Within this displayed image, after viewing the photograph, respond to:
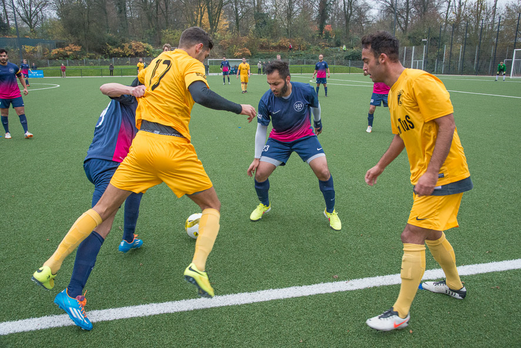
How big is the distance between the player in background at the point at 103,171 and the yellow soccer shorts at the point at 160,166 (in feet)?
1.17

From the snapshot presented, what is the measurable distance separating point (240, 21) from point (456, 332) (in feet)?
211

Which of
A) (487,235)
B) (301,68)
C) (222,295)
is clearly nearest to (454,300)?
(487,235)

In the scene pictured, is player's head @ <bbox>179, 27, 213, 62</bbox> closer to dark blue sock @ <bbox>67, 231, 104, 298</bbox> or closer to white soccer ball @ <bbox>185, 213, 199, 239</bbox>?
Result: dark blue sock @ <bbox>67, 231, 104, 298</bbox>

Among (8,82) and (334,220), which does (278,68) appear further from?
(8,82)

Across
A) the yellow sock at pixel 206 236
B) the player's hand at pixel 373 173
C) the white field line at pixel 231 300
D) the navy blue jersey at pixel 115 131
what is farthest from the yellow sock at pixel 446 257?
the navy blue jersey at pixel 115 131

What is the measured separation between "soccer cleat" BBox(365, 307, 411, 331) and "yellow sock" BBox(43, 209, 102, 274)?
7.15 feet

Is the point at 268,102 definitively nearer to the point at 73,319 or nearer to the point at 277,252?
the point at 277,252

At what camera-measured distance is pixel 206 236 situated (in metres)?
2.64

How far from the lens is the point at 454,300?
9.01 ft

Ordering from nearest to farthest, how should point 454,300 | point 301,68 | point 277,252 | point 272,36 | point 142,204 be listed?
point 454,300 → point 277,252 → point 142,204 → point 301,68 → point 272,36

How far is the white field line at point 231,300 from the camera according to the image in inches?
100

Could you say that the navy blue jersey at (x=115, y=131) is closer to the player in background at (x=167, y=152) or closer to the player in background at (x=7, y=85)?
the player in background at (x=167, y=152)

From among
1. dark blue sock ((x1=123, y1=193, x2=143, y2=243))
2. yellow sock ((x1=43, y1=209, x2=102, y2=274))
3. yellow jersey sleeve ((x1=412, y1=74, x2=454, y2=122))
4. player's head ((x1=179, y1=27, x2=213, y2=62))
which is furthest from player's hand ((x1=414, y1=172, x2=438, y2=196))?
dark blue sock ((x1=123, y1=193, x2=143, y2=243))

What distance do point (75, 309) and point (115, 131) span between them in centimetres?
151
